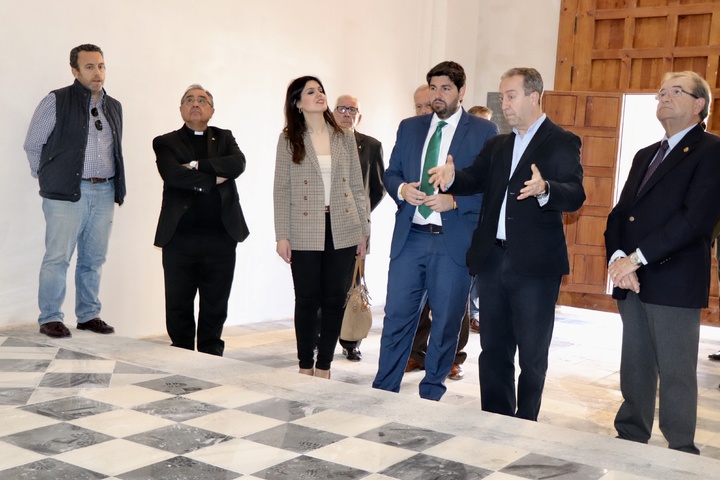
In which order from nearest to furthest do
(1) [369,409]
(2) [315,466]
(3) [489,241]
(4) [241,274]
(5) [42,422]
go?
1. (2) [315,466]
2. (5) [42,422]
3. (1) [369,409]
4. (3) [489,241]
5. (4) [241,274]

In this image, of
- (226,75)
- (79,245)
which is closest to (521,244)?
(79,245)

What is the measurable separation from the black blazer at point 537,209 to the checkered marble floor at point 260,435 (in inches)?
26.0

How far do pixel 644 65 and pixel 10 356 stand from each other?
6.29 meters

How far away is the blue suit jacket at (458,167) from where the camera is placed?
146 inches

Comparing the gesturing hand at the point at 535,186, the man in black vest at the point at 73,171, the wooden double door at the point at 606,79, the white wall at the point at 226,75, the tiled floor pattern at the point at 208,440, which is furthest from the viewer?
the wooden double door at the point at 606,79

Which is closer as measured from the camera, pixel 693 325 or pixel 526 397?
pixel 693 325

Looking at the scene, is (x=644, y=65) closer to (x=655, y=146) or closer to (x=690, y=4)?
(x=690, y=4)

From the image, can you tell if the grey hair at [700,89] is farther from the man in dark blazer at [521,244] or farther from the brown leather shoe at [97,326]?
the brown leather shoe at [97,326]

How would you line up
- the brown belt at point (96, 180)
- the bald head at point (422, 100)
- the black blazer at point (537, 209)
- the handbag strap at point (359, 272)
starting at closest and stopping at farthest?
the black blazer at point (537, 209), the brown belt at point (96, 180), the handbag strap at point (359, 272), the bald head at point (422, 100)

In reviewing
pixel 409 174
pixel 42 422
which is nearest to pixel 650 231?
pixel 409 174

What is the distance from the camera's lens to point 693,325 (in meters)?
3.22

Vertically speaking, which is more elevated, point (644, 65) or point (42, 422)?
point (644, 65)

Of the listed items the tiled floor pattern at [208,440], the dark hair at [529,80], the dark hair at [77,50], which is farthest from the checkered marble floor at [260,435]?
the dark hair at [77,50]

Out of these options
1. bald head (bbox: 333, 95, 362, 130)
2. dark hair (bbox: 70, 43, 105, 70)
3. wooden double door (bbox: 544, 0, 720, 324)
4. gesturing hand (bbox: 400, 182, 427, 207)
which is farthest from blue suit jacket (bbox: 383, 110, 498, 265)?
wooden double door (bbox: 544, 0, 720, 324)
